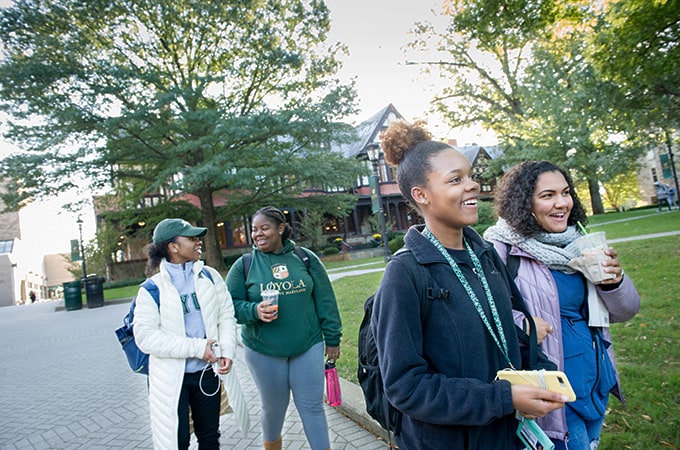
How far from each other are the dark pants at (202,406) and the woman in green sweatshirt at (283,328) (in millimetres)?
350

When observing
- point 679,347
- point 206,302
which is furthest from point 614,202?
point 206,302

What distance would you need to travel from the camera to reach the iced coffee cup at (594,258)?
73.9 inches

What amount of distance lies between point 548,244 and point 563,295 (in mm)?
291

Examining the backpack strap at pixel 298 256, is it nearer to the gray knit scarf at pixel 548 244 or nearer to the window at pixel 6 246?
the gray knit scarf at pixel 548 244

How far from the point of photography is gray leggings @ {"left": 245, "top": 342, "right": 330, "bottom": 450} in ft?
9.64

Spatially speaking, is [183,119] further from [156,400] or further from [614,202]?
[614,202]

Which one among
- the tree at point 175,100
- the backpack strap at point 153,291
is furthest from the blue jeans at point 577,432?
the tree at point 175,100

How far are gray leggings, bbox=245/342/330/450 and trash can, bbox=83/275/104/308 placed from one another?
59.2 feet

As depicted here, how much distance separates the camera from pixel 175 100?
17797mm

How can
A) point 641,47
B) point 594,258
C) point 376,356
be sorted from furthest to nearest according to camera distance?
1. point 641,47
2. point 594,258
3. point 376,356

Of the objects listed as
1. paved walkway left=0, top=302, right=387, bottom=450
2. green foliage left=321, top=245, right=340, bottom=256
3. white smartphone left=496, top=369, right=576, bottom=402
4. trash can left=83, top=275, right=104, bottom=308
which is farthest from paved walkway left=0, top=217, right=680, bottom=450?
green foliage left=321, top=245, right=340, bottom=256

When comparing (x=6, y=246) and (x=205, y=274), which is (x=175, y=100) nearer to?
(x=205, y=274)

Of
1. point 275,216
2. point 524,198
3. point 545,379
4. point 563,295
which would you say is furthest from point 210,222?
point 545,379

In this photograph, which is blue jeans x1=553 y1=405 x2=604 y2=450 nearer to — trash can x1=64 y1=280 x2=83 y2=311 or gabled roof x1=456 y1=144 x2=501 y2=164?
trash can x1=64 y1=280 x2=83 y2=311
